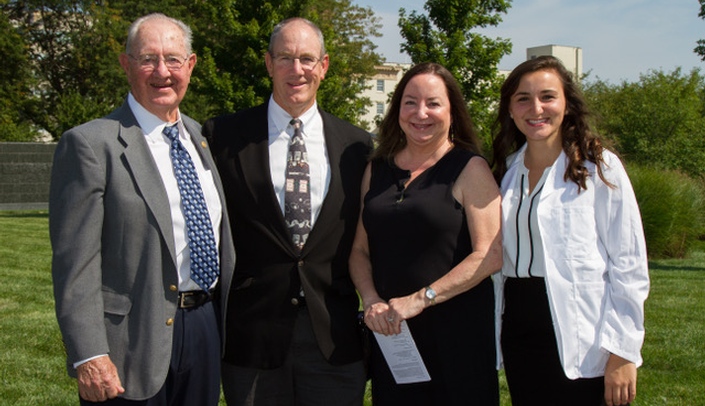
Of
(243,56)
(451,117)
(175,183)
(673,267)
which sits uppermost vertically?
(243,56)

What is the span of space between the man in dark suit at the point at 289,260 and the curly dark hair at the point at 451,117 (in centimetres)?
22

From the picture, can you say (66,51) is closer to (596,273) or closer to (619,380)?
(596,273)

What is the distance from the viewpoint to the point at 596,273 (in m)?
3.00

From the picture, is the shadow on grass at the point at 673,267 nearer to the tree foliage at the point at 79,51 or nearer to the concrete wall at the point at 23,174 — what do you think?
the tree foliage at the point at 79,51

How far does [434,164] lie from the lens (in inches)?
137

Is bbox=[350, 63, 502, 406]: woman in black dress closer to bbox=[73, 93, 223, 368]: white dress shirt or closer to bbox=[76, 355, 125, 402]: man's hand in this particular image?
bbox=[73, 93, 223, 368]: white dress shirt

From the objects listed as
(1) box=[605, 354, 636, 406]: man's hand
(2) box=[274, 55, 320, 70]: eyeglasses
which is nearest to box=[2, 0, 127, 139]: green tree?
(2) box=[274, 55, 320, 70]: eyeglasses

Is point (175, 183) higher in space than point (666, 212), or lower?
higher

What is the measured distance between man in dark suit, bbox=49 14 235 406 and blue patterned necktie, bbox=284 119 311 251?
336 millimetres

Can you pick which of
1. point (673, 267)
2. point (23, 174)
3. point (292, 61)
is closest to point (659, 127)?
point (673, 267)

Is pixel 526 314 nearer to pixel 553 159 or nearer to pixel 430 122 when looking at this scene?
pixel 553 159

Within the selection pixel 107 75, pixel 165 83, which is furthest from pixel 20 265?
pixel 107 75

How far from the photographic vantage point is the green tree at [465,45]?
64.3 feet

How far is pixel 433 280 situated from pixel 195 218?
3.81 ft
